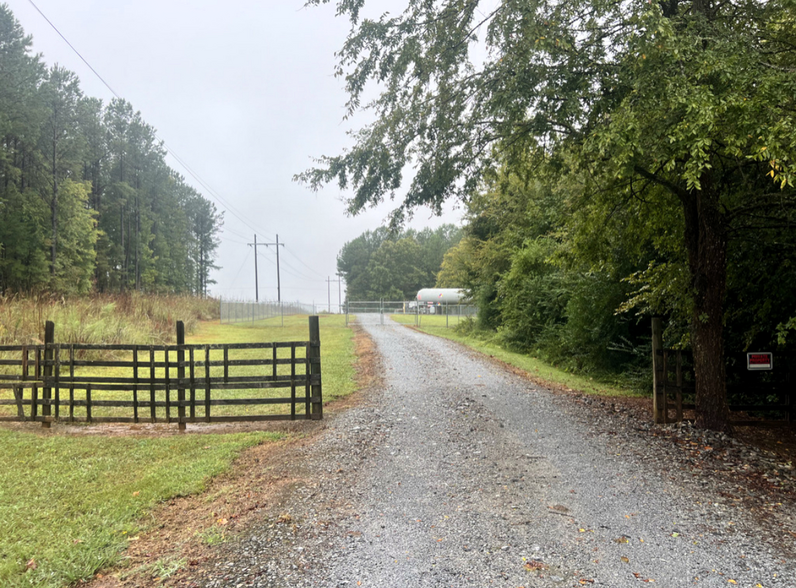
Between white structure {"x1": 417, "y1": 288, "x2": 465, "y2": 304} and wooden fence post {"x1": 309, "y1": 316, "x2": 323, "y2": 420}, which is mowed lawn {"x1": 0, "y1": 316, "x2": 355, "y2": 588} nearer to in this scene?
wooden fence post {"x1": 309, "y1": 316, "x2": 323, "y2": 420}

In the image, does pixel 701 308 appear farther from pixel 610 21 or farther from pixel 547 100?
pixel 610 21

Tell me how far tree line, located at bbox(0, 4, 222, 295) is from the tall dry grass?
10.9ft

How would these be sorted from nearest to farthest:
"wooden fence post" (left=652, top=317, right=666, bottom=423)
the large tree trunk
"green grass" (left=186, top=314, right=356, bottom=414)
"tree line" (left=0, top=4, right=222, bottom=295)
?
the large tree trunk → "wooden fence post" (left=652, top=317, right=666, bottom=423) → "green grass" (left=186, top=314, right=356, bottom=414) → "tree line" (left=0, top=4, right=222, bottom=295)

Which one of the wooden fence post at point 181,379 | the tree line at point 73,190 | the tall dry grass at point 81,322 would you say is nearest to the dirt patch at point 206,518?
the wooden fence post at point 181,379

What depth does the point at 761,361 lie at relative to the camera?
6918 millimetres

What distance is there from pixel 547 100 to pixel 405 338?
16.0m

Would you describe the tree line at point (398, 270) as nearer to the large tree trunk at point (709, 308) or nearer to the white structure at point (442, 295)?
the white structure at point (442, 295)

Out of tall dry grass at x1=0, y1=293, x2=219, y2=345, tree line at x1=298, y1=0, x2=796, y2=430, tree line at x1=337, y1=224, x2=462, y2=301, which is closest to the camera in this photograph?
tree line at x1=298, y1=0, x2=796, y2=430

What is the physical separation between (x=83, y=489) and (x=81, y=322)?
39.8 feet

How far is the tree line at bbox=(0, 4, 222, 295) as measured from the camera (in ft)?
105

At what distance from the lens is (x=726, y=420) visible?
6.65 metres

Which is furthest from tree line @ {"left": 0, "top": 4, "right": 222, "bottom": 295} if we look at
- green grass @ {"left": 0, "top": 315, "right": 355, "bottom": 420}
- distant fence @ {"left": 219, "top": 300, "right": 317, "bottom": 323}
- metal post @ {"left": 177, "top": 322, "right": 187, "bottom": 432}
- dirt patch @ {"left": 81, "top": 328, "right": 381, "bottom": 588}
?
dirt patch @ {"left": 81, "top": 328, "right": 381, "bottom": 588}

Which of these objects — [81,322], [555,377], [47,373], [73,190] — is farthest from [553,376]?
[73,190]

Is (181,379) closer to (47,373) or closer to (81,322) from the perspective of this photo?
(47,373)
